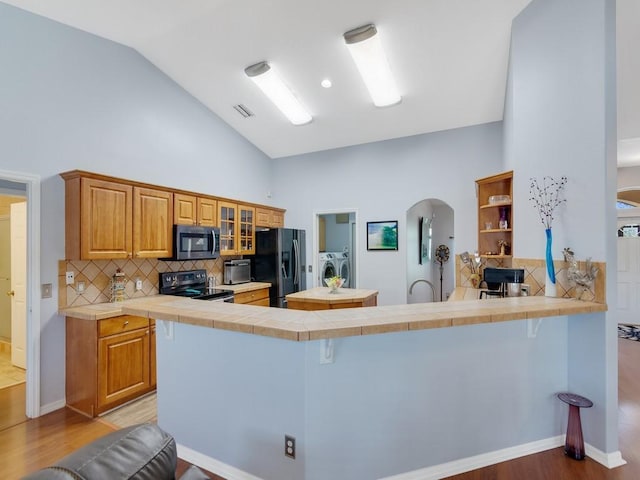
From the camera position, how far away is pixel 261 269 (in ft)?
16.8

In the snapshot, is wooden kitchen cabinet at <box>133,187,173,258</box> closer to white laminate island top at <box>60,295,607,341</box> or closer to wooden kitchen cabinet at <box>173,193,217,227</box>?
wooden kitchen cabinet at <box>173,193,217,227</box>

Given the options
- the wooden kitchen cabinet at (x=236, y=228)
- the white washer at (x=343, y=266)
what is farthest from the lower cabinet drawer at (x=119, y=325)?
the white washer at (x=343, y=266)

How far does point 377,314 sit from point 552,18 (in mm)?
2620

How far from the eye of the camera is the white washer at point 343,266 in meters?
6.13

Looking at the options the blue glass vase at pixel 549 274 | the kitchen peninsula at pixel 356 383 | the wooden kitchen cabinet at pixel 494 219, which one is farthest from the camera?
the wooden kitchen cabinet at pixel 494 219

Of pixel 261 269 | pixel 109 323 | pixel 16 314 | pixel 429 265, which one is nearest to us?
pixel 109 323

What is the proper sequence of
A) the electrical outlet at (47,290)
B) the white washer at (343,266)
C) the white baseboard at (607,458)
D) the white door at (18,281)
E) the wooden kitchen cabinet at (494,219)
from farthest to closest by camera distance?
1. the white washer at (343,266)
2. the white door at (18,281)
3. the wooden kitchen cabinet at (494,219)
4. the electrical outlet at (47,290)
5. the white baseboard at (607,458)

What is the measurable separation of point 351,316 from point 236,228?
11.1ft

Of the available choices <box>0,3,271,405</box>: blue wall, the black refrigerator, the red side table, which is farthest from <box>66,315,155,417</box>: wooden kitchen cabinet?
the red side table

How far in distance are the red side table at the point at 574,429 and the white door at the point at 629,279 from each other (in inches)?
182

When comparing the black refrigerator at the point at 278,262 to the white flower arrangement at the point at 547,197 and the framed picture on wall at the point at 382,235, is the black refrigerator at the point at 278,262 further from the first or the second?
the white flower arrangement at the point at 547,197

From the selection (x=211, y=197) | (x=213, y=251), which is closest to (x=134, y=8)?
(x=211, y=197)

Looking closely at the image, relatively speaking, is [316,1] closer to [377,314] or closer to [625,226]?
[377,314]

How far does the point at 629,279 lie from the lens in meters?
5.24
